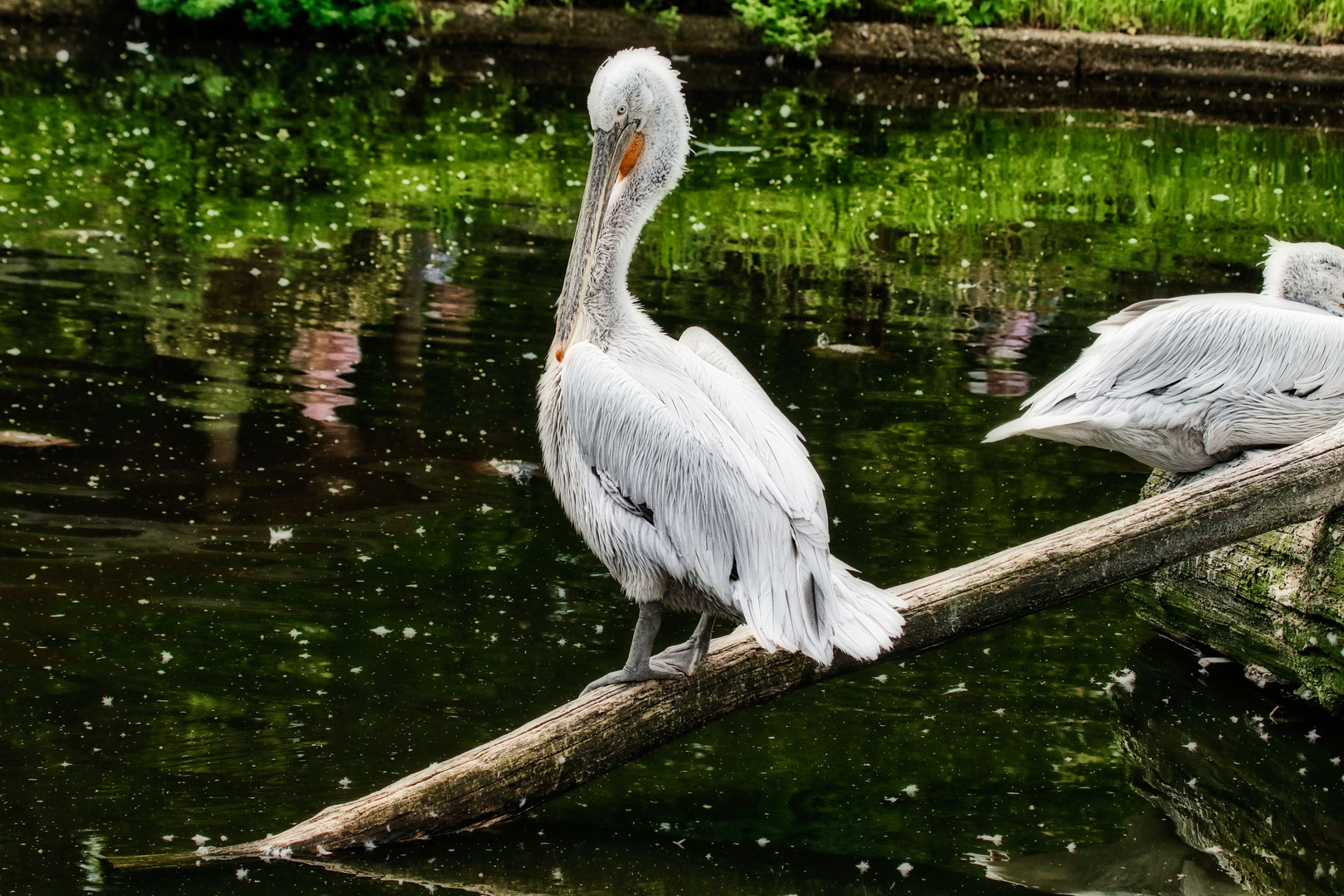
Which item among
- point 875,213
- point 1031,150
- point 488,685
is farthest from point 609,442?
point 1031,150

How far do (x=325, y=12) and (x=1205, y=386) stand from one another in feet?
33.5

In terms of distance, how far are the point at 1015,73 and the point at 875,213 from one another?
5303 millimetres

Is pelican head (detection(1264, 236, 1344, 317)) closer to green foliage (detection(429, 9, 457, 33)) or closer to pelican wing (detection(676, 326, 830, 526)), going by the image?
pelican wing (detection(676, 326, 830, 526))

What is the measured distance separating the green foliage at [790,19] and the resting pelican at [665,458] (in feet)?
32.8

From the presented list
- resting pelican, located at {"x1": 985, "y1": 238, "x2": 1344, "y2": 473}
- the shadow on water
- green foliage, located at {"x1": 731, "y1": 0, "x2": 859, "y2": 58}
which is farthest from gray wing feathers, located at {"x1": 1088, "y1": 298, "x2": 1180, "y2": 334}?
green foliage, located at {"x1": 731, "y1": 0, "x2": 859, "y2": 58}

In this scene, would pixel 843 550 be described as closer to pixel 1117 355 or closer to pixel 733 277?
pixel 1117 355

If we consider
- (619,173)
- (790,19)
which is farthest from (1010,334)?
(790,19)

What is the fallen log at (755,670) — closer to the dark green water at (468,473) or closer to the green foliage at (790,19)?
the dark green water at (468,473)

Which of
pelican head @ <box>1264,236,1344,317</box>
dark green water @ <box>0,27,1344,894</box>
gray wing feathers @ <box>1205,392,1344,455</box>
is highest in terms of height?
pelican head @ <box>1264,236,1344,317</box>

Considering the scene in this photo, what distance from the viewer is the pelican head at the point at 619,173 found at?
2990 mm

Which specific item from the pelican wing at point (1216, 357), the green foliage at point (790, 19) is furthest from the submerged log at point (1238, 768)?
the green foliage at point (790, 19)

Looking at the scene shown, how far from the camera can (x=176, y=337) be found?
5672 millimetres

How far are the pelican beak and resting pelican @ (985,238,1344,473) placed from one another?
126 centimetres

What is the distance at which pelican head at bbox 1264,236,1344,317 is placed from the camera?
403 centimetres
